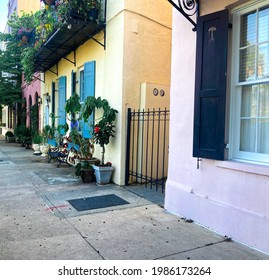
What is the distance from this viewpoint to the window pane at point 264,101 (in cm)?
334

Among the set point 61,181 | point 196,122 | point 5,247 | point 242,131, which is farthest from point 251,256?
point 61,181

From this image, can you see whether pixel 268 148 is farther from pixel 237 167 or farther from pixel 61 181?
pixel 61 181

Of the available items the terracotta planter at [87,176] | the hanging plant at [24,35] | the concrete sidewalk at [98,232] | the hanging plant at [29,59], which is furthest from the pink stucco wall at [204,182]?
the hanging plant at [24,35]

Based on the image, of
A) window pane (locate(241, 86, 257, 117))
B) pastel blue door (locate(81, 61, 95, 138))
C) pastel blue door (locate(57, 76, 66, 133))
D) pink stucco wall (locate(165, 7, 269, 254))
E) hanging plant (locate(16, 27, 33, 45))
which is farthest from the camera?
hanging plant (locate(16, 27, 33, 45))

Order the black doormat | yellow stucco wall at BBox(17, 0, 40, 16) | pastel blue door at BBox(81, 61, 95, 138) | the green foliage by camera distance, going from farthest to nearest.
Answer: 1. yellow stucco wall at BBox(17, 0, 40, 16)
2. pastel blue door at BBox(81, 61, 95, 138)
3. the green foliage
4. the black doormat

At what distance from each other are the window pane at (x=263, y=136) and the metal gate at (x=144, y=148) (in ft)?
9.35

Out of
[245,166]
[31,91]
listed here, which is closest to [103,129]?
[245,166]

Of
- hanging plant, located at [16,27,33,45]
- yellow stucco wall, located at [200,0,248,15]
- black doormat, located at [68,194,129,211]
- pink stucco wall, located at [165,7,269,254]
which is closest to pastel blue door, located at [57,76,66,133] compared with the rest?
hanging plant, located at [16,27,33,45]

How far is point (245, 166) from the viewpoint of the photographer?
3.33 meters

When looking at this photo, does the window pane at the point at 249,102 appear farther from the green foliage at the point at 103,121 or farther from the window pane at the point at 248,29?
the green foliage at the point at 103,121

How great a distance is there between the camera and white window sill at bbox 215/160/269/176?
3141 millimetres

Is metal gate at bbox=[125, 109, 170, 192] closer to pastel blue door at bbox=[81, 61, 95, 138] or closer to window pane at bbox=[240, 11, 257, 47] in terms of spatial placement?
pastel blue door at bbox=[81, 61, 95, 138]

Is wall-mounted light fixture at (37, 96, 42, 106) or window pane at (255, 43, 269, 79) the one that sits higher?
wall-mounted light fixture at (37, 96, 42, 106)

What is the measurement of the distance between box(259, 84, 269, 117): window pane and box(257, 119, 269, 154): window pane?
A: 0.08 metres
